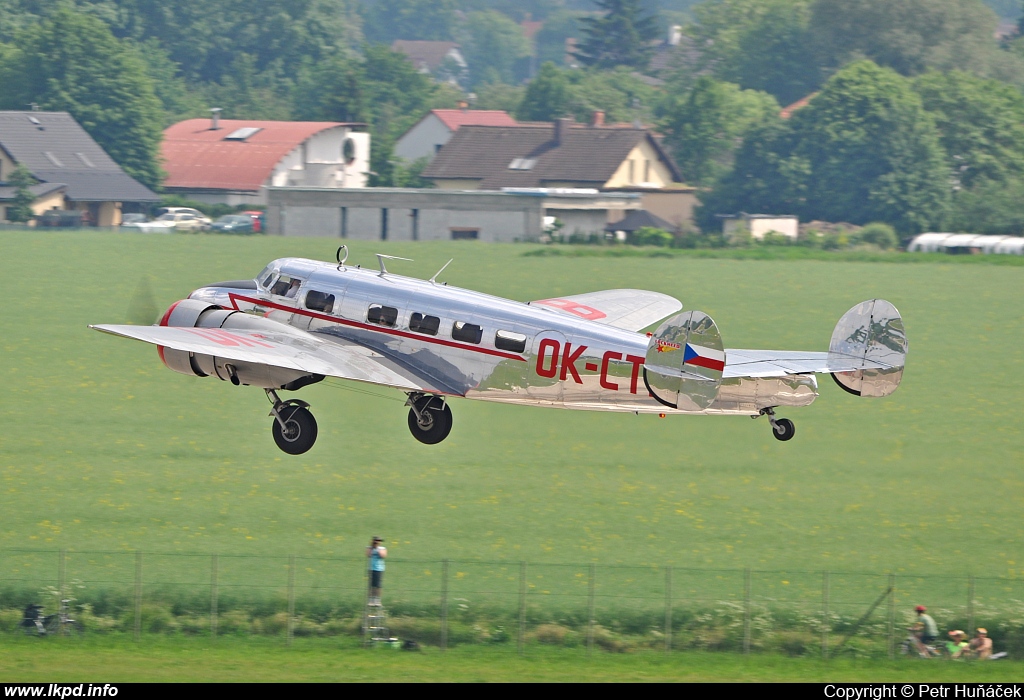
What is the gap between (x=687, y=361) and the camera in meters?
35.5

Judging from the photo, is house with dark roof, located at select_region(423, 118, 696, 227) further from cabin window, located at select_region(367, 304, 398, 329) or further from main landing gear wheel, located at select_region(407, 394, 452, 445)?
cabin window, located at select_region(367, 304, 398, 329)

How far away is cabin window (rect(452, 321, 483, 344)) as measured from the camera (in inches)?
1502

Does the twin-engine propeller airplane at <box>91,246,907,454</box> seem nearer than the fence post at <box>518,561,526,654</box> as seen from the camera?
Yes

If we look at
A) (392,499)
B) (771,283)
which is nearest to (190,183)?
(771,283)

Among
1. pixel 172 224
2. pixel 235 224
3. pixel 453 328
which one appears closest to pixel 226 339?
pixel 453 328

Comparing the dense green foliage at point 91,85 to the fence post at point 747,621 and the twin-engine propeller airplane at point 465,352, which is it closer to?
the fence post at point 747,621

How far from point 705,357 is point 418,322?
7.54m

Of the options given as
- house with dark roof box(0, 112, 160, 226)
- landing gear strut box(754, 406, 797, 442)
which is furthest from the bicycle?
house with dark roof box(0, 112, 160, 226)

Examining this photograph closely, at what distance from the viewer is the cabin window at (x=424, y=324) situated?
127ft

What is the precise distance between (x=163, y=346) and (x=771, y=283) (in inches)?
3201

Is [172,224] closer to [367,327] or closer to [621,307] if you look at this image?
[621,307]

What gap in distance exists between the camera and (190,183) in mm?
147875

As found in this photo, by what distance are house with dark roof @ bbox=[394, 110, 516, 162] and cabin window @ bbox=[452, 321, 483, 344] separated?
14266cm
